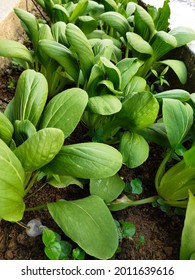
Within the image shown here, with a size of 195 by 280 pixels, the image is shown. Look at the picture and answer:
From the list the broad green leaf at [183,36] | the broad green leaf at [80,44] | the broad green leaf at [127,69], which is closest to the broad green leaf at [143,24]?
the broad green leaf at [183,36]

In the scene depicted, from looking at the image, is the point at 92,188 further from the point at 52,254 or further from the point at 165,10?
the point at 165,10

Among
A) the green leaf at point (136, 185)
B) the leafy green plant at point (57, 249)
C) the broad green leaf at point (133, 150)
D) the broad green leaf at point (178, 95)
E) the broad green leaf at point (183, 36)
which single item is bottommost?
the leafy green plant at point (57, 249)

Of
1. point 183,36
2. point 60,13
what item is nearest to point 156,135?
point 183,36

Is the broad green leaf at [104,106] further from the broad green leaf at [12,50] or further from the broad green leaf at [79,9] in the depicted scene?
the broad green leaf at [79,9]

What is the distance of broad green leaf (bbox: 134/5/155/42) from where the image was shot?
1.23m

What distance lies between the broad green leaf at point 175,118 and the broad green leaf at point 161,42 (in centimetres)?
37

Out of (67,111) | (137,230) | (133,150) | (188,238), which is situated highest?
(67,111)

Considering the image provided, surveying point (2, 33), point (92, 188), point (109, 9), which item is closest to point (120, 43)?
point (109, 9)

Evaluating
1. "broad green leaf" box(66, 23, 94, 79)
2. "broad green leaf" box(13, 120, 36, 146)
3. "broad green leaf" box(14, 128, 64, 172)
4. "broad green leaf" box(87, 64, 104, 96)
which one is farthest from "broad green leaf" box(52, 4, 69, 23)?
"broad green leaf" box(14, 128, 64, 172)

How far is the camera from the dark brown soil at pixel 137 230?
904 mm

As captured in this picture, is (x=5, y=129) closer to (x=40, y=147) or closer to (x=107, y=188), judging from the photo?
(x=40, y=147)

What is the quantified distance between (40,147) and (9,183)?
4.0 inches

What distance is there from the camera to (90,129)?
1.24 metres

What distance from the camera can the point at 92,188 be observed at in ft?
3.22
